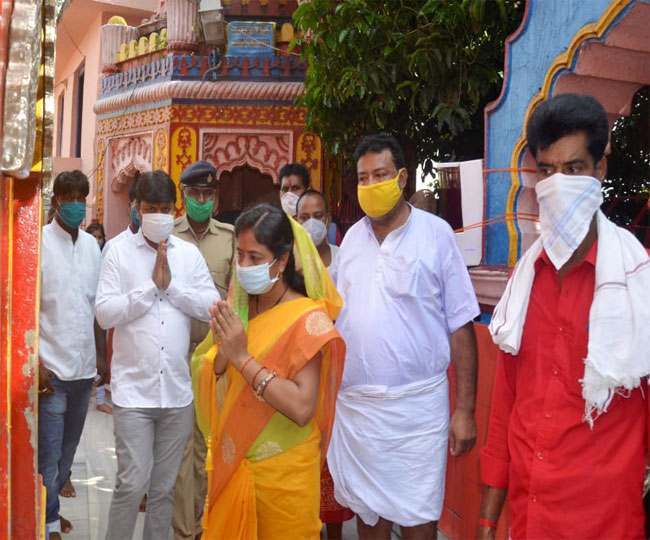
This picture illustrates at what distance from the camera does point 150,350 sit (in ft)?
12.5

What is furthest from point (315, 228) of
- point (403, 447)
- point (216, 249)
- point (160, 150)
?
point (160, 150)

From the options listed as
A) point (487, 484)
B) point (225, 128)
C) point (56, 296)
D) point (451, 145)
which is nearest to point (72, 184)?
point (56, 296)

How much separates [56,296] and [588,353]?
2908 mm

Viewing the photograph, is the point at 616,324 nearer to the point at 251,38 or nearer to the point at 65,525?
the point at 65,525

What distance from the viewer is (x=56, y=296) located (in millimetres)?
4250

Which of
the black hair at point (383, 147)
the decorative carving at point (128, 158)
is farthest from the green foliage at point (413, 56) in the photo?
the decorative carving at point (128, 158)

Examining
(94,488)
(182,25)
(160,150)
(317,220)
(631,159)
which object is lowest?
(94,488)

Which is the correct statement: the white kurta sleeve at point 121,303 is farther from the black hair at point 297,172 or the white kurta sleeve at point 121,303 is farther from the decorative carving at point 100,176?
the decorative carving at point 100,176

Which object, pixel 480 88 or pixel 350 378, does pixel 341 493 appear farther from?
pixel 480 88

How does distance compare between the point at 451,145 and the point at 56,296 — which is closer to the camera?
the point at 56,296

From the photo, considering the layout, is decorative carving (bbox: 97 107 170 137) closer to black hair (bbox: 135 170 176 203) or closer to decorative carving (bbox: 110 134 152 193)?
decorative carving (bbox: 110 134 152 193)

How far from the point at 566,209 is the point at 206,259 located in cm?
272

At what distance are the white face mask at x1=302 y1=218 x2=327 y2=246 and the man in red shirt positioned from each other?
237cm

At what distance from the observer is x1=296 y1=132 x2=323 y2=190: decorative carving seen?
9469 mm
